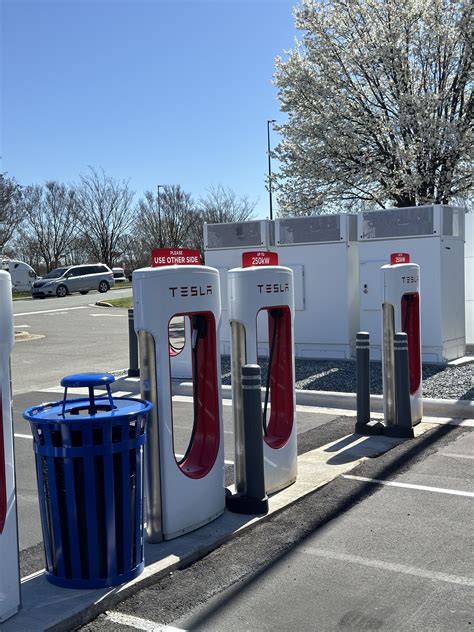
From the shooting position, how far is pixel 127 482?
162 inches

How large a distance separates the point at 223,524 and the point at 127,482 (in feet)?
4.06

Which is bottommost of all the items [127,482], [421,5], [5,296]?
[127,482]

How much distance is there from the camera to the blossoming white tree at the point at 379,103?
2062cm

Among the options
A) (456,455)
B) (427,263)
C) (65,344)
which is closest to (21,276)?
(65,344)

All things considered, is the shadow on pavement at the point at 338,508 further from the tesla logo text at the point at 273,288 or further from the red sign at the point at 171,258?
the red sign at the point at 171,258

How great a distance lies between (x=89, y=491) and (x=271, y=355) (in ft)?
8.09

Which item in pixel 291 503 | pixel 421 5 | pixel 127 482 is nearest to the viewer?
pixel 127 482

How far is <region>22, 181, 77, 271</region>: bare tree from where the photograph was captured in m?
56.1

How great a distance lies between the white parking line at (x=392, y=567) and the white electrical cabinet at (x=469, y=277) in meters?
9.27

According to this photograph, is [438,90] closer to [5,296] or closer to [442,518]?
[442,518]

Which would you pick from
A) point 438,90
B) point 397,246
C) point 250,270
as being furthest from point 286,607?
point 438,90

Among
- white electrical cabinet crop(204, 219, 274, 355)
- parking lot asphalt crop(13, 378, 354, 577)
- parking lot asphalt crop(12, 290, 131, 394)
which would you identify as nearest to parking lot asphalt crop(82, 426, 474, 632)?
parking lot asphalt crop(13, 378, 354, 577)

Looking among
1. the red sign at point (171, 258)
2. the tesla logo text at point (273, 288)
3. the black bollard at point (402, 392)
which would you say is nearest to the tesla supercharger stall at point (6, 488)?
the red sign at point (171, 258)

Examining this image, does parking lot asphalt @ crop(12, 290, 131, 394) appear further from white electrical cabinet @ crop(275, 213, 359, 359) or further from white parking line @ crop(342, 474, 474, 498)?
white parking line @ crop(342, 474, 474, 498)
